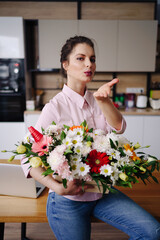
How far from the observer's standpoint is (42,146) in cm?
81

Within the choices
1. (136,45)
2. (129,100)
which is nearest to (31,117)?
(129,100)

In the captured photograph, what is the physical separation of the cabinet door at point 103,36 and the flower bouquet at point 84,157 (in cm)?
257

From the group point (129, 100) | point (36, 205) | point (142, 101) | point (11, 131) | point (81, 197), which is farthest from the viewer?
point (129, 100)

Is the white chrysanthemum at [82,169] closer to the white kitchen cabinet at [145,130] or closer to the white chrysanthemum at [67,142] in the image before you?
the white chrysanthemum at [67,142]

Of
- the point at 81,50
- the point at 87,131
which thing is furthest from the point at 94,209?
the point at 81,50

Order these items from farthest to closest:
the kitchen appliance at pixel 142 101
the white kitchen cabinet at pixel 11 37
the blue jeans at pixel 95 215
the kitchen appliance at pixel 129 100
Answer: the kitchen appliance at pixel 129 100, the kitchen appliance at pixel 142 101, the white kitchen cabinet at pixel 11 37, the blue jeans at pixel 95 215

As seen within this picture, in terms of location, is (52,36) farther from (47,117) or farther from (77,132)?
(77,132)

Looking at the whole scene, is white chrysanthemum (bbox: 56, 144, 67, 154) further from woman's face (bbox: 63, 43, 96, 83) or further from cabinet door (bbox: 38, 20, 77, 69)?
cabinet door (bbox: 38, 20, 77, 69)

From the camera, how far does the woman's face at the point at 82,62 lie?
1169 millimetres

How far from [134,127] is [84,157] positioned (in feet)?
8.31

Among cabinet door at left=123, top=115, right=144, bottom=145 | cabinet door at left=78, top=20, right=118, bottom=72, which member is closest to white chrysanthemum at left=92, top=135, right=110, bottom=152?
cabinet door at left=123, top=115, right=144, bottom=145

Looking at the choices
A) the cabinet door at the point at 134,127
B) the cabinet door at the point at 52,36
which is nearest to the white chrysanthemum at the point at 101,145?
the cabinet door at the point at 134,127

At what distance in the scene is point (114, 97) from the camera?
12.4 feet

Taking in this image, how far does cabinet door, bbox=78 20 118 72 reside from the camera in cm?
320
